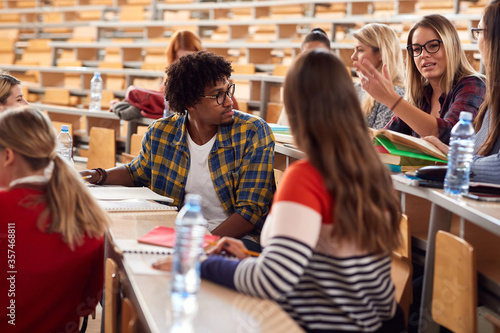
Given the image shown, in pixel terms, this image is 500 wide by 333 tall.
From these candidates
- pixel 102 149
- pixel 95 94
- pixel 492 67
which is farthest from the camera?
pixel 95 94

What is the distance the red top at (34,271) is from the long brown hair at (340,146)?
0.81 metres

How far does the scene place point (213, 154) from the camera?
7.88 ft

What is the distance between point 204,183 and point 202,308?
120 centimetres

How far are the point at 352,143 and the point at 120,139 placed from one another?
3728 millimetres

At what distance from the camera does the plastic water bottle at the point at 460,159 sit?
70.6 inches

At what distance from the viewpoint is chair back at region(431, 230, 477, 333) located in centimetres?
148

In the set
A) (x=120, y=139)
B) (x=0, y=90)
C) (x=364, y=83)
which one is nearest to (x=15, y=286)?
(x=364, y=83)

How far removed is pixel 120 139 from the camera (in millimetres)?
4777

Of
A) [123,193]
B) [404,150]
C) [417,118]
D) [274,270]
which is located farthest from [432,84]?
[274,270]

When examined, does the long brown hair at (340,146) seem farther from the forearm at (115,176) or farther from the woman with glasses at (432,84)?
the forearm at (115,176)

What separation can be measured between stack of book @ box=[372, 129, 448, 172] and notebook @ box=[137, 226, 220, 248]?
681 mm

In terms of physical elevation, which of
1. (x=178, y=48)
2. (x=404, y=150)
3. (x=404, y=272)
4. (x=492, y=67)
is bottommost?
(x=404, y=272)

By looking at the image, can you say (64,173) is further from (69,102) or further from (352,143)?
(69,102)

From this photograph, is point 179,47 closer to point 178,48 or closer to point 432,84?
point 178,48
